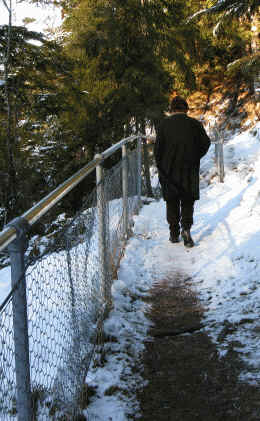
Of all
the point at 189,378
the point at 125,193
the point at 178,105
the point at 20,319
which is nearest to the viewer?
the point at 20,319

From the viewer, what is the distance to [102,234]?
11.6 ft

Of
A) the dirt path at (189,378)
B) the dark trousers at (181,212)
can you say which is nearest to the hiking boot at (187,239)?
the dark trousers at (181,212)

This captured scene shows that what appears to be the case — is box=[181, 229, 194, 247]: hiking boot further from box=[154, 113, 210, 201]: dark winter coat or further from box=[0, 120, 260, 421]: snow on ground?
box=[154, 113, 210, 201]: dark winter coat

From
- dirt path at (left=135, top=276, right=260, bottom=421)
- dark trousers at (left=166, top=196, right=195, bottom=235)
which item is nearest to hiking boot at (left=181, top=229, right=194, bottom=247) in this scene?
dark trousers at (left=166, top=196, right=195, bottom=235)

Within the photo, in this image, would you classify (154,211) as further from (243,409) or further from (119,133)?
(119,133)

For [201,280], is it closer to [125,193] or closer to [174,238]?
[174,238]

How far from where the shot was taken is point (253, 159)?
12.0 m

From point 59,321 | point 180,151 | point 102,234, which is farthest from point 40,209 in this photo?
point 180,151

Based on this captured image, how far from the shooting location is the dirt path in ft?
8.52

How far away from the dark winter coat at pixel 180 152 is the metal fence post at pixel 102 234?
7.24ft

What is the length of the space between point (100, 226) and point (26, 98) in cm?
896

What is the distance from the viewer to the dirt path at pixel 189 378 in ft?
8.52

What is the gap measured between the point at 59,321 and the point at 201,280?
273 centimetres

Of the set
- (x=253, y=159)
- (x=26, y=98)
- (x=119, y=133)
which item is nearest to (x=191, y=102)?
(x=119, y=133)
